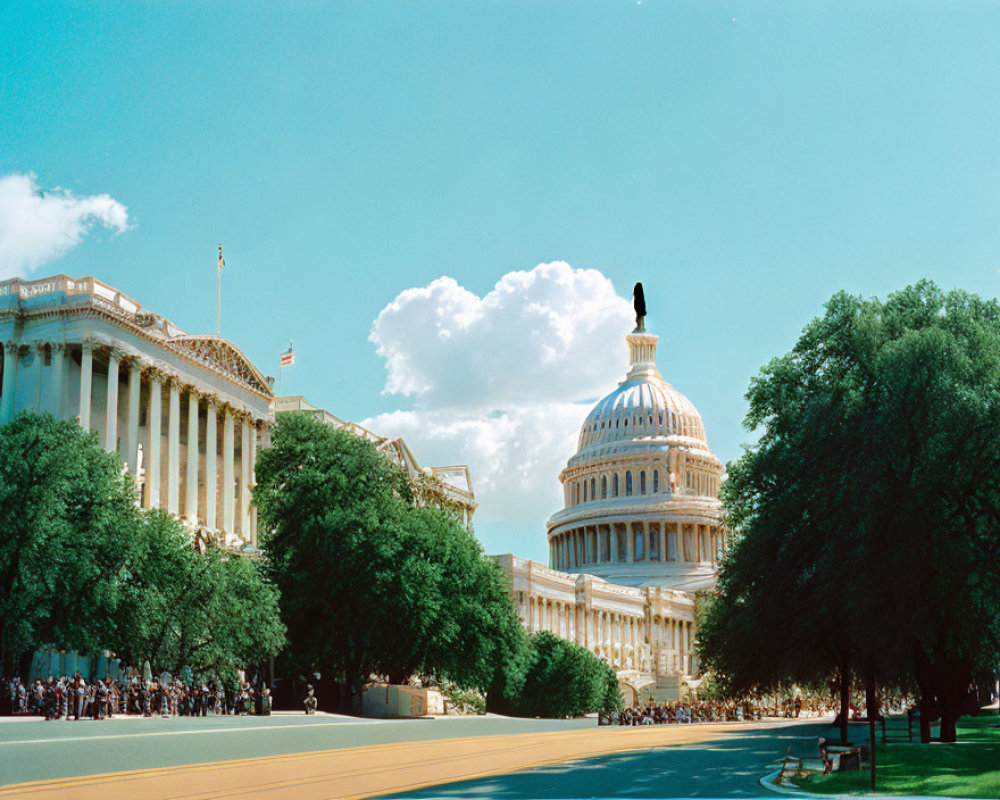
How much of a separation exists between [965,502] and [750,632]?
1029cm

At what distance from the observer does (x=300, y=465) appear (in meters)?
76.6

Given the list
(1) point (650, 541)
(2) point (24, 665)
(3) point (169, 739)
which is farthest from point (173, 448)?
(1) point (650, 541)

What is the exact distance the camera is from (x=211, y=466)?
2965 inches

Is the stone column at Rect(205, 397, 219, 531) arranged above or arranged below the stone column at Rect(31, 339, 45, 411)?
below

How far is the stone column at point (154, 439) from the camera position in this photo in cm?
6812

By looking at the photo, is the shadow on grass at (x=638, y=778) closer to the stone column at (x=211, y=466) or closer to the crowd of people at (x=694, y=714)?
the stone column at (x=211, y=466)

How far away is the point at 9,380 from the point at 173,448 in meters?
9.77

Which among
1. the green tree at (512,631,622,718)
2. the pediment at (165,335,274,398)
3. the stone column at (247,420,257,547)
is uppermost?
the pediment at (165,335,274,398)

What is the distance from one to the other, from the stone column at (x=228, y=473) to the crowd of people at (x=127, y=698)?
1713cm

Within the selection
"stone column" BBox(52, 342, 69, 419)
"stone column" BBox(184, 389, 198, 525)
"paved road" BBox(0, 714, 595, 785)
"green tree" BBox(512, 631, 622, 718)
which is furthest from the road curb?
"green tree" BBox(512, 631, 622, 718)

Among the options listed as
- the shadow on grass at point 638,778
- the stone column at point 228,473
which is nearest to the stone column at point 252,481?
the stone column at point 228,473

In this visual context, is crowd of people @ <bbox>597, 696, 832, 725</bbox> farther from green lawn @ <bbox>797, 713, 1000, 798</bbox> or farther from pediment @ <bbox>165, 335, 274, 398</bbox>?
green lawn @ <bbox>797, 713, 1000, 798</bbox>

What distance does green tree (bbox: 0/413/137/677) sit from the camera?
4794 cm

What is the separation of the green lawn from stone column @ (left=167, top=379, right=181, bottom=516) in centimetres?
4380
